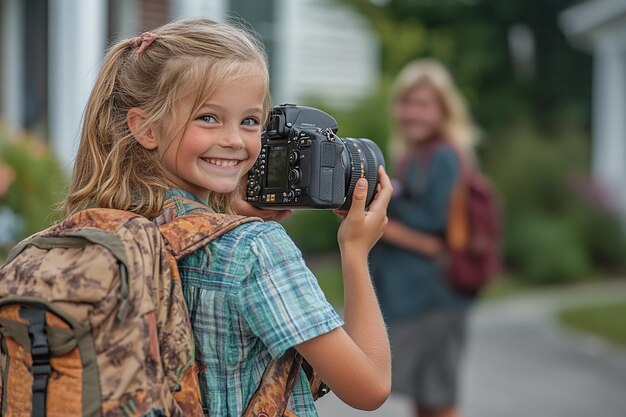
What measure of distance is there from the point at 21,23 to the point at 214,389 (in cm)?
867

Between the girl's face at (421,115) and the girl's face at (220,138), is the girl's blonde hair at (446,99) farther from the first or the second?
the girl's face at (220,138)

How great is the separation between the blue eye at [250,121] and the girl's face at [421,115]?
2953 mm

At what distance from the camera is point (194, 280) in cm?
184

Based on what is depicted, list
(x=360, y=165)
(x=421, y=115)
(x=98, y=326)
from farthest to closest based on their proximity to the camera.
→ (x=421, y=115) < (x=360, y=165) < (x=98, y=326)

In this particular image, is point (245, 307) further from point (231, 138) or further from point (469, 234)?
point (469, 234)

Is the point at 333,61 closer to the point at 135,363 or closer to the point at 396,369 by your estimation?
the point at 396,369

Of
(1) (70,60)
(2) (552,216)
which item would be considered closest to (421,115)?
(1) (70,60)

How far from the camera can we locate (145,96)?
1.93 metres

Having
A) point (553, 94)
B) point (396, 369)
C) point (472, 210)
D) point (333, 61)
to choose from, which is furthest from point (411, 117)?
point (553, 94)

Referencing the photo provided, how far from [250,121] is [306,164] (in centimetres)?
16

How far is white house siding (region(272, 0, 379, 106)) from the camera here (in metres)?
11.5

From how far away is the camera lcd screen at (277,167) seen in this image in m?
2.12

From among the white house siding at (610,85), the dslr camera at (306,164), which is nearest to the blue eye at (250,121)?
the dslr camera at (306,164)

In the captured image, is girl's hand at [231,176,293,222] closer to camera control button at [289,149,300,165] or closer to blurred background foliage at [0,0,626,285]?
camera control button at [289,149,300,165]
